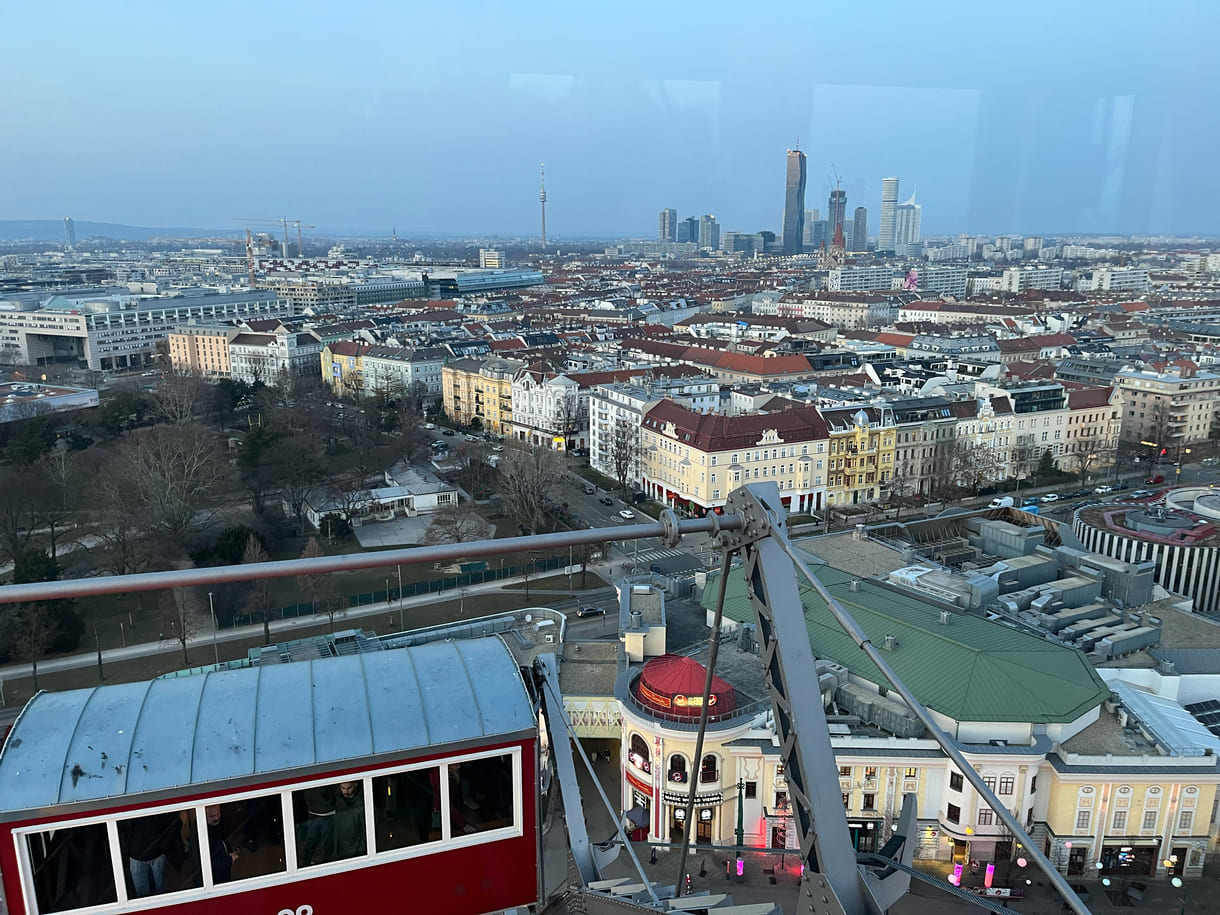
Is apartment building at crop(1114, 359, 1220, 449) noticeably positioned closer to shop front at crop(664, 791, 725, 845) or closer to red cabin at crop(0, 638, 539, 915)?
shop front at crop(664, 791, 725, 845)

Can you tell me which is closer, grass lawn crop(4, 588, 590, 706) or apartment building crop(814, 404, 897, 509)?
grass lawn crop(4, 588, 590, 706)

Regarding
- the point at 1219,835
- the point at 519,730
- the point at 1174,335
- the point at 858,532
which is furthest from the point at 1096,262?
the point at 519,730

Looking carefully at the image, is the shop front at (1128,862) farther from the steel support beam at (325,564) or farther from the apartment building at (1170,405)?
the apartment building at (1170,405)

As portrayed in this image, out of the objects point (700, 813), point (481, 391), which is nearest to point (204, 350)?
point (481, 391)

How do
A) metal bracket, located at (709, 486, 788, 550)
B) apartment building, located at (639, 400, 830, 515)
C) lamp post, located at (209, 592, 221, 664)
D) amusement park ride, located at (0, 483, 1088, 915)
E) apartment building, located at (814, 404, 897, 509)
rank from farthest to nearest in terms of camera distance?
apartment building, located at (814, 404, 897, 509) → apartment building, located at (639, 400, 830, 515) → lamp post, located at (209, 592, 221, 664) → metal bracket, located at (709, 486, 788, 550) → amusement park ride, located at (0, 483, 1088, 915)

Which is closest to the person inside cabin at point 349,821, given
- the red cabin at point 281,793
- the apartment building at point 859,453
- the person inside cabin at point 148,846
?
the red cabin at point 281,793

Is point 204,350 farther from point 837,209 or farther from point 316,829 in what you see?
point 837,209

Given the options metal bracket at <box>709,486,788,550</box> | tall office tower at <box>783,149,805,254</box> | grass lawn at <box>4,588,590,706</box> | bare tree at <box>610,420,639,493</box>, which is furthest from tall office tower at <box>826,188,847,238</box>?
metal bracket at <box>709,486,788,550</box>
